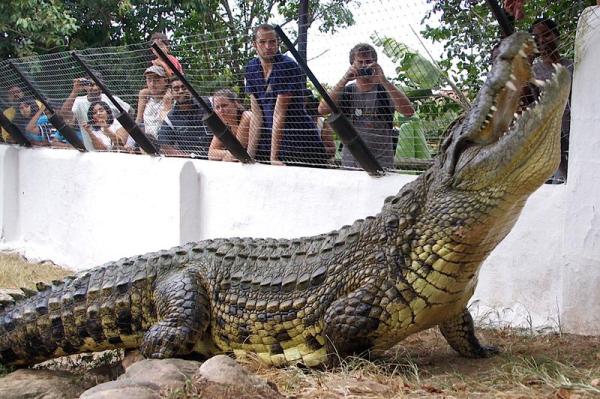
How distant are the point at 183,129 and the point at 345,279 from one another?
3.68 m

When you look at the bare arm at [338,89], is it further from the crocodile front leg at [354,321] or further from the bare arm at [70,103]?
the bare arm at [70,103]

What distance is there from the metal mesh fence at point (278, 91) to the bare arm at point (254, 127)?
0.01 m

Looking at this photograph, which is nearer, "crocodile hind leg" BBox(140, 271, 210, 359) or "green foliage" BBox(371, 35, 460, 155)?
"crocodile hind leg" BBox(140, 271, 210, 359)

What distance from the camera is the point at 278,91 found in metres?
5.67

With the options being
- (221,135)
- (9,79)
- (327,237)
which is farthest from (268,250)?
(9,79)

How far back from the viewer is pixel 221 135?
246 inches

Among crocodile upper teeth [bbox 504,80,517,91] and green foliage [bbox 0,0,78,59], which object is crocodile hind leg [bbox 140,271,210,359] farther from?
green foliage [bbox 0,0,78,59]

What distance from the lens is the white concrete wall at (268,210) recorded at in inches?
162

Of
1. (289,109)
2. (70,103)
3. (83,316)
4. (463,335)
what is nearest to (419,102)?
(289,109)

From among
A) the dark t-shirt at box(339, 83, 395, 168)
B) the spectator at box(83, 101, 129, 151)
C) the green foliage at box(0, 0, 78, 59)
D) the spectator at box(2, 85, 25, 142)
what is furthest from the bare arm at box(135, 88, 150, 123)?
the green foliage at box(0, 0, 78, 59)

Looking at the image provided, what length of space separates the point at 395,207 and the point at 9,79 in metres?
6.87

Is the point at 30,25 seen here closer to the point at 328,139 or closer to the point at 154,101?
the point at 154,101

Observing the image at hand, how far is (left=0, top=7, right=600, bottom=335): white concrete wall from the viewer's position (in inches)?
162

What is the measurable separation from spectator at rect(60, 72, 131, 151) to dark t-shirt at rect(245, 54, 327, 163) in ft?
6.26
